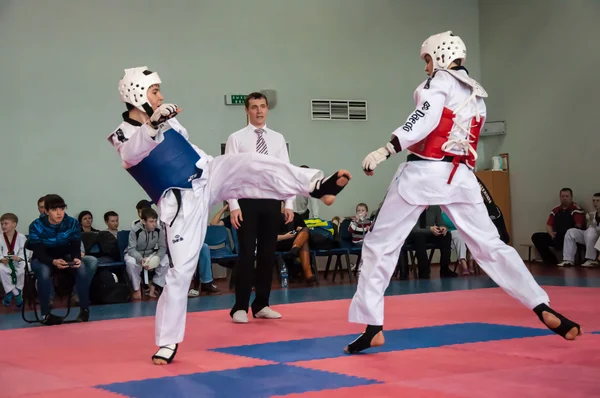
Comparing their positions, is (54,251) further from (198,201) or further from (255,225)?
(198,201)

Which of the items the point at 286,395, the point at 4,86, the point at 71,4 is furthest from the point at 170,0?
the point at 286,395

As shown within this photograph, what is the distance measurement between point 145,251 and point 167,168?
17.6 feet

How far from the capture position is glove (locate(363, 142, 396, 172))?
3.58 m

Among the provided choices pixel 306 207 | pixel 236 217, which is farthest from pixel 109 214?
pixel 236 217

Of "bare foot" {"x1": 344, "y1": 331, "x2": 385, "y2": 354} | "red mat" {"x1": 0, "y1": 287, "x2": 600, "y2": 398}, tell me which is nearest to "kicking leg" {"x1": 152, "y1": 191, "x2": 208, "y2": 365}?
"red mat" {"x1": 0, "y1": 287, "x2": 600, "y2": 398}

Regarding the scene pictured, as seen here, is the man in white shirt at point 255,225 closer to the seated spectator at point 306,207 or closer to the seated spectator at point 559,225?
the seated spectator at point 306,207

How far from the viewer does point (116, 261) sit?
9.43 m

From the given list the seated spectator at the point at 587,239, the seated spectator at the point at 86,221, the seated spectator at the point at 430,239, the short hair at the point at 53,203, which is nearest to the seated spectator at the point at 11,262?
the seated spectator at the point at 86,221

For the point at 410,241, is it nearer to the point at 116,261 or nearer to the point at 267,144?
the point at 116,261

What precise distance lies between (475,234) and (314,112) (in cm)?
889

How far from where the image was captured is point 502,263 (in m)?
3.82

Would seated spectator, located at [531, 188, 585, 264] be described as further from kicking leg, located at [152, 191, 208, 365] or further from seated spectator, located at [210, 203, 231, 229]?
kicking leg, located at [152, 191, 208, 365]

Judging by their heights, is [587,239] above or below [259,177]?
below

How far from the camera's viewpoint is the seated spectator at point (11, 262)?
887cm
